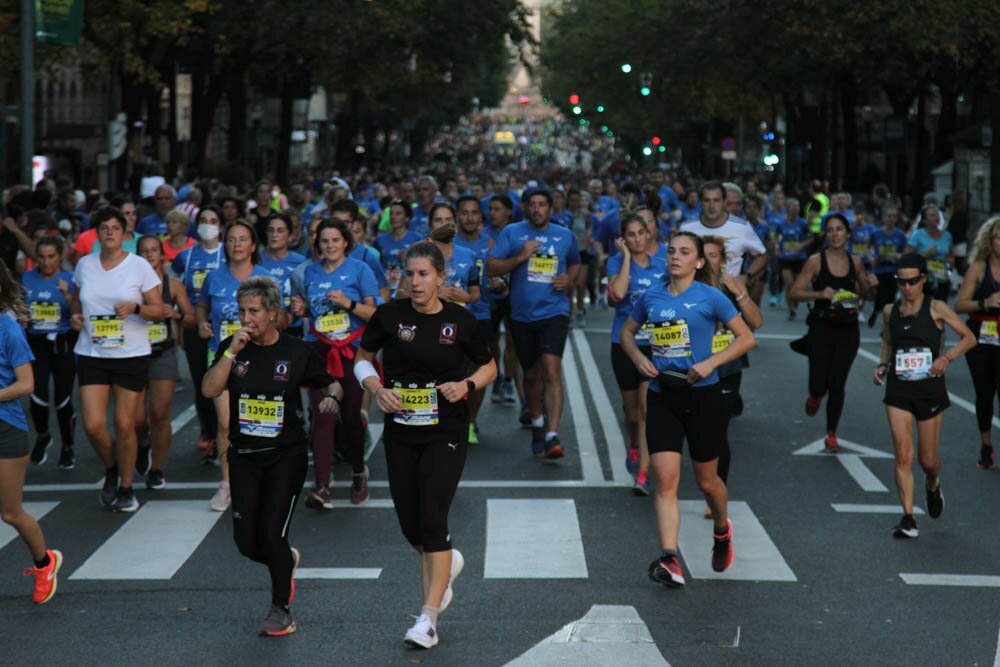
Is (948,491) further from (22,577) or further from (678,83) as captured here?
(678,83)

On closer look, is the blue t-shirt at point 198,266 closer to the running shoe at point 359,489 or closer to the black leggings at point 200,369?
the black leggings at point 200,369

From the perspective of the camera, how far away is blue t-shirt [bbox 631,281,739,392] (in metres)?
8.99

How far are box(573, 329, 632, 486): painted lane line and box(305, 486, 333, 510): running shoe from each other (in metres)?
2.05

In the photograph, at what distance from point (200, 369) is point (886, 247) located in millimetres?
11302

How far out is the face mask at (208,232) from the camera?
12445 mm

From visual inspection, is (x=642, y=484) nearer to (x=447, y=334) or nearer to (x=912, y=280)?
(x=912, y=280)

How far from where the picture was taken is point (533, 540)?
1010 cm

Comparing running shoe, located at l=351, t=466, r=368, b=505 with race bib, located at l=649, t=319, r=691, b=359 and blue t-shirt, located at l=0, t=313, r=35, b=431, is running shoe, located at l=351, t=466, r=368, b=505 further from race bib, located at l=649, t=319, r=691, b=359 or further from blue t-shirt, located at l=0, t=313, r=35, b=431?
blue t-shirt, located at l=0, t=313, r=35, b=431

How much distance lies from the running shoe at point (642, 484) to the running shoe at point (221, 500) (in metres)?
2.49

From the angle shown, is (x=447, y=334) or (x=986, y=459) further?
(x=986, y=459)

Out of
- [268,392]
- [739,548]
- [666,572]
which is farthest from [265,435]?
[739,548]

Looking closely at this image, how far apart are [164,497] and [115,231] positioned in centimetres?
174

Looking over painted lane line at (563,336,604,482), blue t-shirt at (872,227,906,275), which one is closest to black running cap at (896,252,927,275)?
painted lane line at (563,336,604,482)

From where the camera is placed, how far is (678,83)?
54219 mm
